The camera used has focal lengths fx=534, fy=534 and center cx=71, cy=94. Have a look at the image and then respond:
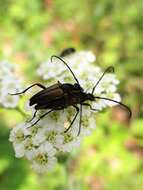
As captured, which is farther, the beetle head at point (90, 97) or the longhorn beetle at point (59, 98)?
the beetle head at point (90, 97)

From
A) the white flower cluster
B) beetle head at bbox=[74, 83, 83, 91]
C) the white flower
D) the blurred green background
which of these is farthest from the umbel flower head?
the blurred green background

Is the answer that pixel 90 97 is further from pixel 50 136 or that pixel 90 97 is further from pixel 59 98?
pixel 50 136

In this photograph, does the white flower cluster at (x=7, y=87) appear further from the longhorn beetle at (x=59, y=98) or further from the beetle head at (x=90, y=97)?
the beetle head at (x=90, y=97)

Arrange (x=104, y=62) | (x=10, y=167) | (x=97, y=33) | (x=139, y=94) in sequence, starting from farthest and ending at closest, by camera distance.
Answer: (x=97, y=33) < (x=104, y=62) < (x=139, y=94) < (x=10, y=167)

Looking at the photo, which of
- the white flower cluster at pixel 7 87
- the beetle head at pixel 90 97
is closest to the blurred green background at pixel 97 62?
the white flower cluster at pixel 7 87

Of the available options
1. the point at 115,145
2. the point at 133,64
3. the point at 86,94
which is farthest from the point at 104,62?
the point at 86,94

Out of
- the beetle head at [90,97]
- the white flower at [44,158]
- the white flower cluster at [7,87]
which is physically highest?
the white flower cluster at [7,87]

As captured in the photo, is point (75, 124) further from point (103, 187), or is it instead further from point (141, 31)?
point (141, 31)

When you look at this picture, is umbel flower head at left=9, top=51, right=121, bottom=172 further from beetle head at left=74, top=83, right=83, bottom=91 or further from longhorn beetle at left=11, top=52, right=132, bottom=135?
beetle head at left=74, top=83, right=83, bottom=91
